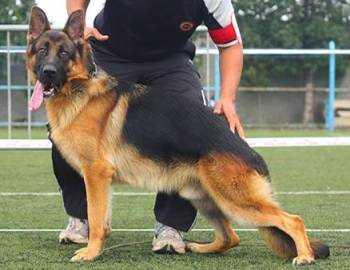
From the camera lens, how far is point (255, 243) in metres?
5.29

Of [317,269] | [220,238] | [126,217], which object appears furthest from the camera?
[126,217]

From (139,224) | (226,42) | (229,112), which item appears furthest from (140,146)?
(139,224)

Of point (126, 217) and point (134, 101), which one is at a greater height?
point (134, 101)

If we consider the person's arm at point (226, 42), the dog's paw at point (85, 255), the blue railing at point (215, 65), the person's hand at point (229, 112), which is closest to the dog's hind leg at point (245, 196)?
the person's hand at point (229, 112)

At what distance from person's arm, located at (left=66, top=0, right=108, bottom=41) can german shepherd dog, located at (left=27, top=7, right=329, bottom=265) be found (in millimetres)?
243

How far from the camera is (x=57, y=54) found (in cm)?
459

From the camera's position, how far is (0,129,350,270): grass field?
14.9ft

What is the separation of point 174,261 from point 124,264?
344 millimetres

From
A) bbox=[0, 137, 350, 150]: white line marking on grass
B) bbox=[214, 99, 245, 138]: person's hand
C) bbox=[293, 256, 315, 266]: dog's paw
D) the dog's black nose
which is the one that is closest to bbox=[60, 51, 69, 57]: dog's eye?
the dog's black nose

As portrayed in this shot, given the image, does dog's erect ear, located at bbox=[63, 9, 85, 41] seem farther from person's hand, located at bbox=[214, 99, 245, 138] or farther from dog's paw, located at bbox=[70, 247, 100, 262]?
dog's paw, located at bbox=[70, 247, 100, 262]

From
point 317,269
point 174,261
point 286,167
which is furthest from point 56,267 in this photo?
point 286,167

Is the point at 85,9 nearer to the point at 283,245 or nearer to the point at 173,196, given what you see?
the point at 173,196

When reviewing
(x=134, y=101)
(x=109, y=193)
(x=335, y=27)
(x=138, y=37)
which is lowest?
(x=335, y=27)

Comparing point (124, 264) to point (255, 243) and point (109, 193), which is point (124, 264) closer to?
point (109, 193)
